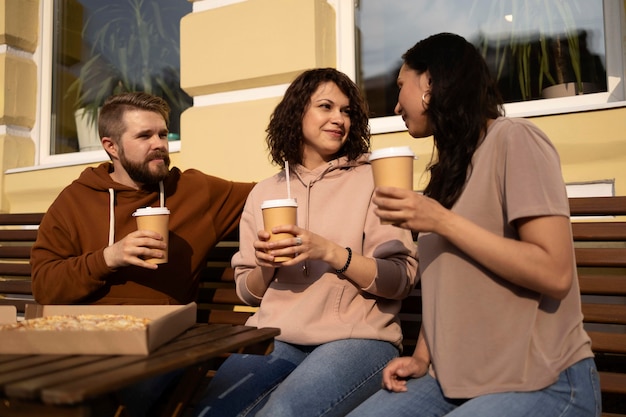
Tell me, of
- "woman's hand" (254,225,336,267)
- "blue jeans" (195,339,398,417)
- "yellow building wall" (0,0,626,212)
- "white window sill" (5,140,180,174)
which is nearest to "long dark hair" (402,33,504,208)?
"woman's hand" (254,225,336,267)

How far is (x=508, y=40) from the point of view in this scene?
3.28 m

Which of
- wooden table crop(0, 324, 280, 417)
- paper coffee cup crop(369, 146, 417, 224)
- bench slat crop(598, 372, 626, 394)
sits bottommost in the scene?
bench slat crop(598, 372, 626, 394)

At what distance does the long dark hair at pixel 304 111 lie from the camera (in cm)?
258

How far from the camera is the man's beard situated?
9.20 feet

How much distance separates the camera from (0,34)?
4.45 m

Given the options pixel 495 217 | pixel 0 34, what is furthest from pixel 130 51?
pixel 495 217

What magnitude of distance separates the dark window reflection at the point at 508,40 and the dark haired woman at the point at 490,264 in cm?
151

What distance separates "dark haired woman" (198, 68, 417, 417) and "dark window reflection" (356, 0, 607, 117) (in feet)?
3.40

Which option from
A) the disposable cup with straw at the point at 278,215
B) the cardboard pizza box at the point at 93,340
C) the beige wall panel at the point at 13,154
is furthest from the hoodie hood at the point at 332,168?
the beige wall panel at the point at 13,154

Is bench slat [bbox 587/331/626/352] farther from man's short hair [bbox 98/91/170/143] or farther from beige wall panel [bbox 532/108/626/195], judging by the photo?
man's short hair [bbox 98/91/170/143]

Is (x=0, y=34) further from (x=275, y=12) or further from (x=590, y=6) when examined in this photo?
(x=590, y=6)

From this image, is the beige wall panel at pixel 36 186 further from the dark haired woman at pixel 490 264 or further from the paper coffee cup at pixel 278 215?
the dark haired woman at pixel 490 264

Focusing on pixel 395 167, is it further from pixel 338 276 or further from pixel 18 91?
pixel 18 91

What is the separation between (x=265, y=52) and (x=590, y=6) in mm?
1637
